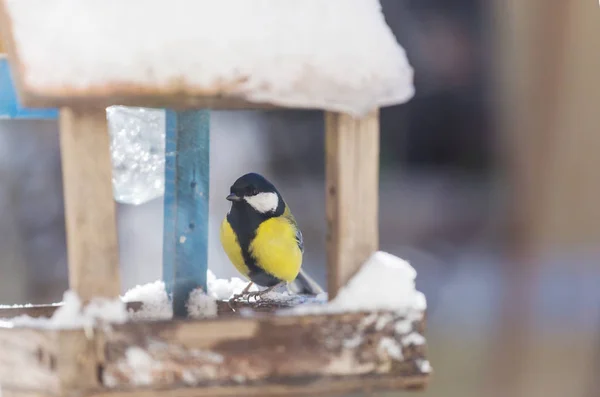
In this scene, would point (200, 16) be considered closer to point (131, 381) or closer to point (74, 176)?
point (74, 176)

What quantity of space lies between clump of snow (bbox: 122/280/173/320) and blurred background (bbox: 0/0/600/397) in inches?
57.0

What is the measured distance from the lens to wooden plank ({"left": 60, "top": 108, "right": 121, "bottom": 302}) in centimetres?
95

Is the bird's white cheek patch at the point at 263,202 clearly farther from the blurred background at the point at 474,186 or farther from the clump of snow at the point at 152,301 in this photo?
the blurred background at the point at 474,186

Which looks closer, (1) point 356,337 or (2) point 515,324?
(1) point 356,337

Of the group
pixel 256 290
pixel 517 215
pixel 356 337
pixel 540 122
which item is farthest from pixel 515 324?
pixel 356 337

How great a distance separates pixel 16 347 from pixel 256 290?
0.67 m

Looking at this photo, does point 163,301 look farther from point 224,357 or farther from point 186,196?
point 224,357

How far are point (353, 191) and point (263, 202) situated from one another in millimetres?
504

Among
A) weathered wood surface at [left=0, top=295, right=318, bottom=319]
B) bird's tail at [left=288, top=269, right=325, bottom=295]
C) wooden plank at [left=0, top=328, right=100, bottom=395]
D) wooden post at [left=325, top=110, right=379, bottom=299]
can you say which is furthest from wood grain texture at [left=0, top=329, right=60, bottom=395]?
bird's tail at [left=288, top=269, right=325, bottom=295]

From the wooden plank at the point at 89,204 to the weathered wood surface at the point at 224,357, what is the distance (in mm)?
70

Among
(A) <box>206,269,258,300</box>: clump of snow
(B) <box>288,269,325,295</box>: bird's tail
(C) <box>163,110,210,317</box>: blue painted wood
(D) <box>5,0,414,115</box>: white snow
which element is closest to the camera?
(D) <box>5,0,414,115</box>: white snow

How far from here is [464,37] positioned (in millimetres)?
3264

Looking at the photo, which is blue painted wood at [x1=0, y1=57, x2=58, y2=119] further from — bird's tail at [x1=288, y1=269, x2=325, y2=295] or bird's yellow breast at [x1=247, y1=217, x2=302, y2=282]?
bird's tail at [x1=288, y1=269, x2=325, y2=295]

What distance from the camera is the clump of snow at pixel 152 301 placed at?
49.8 inches
